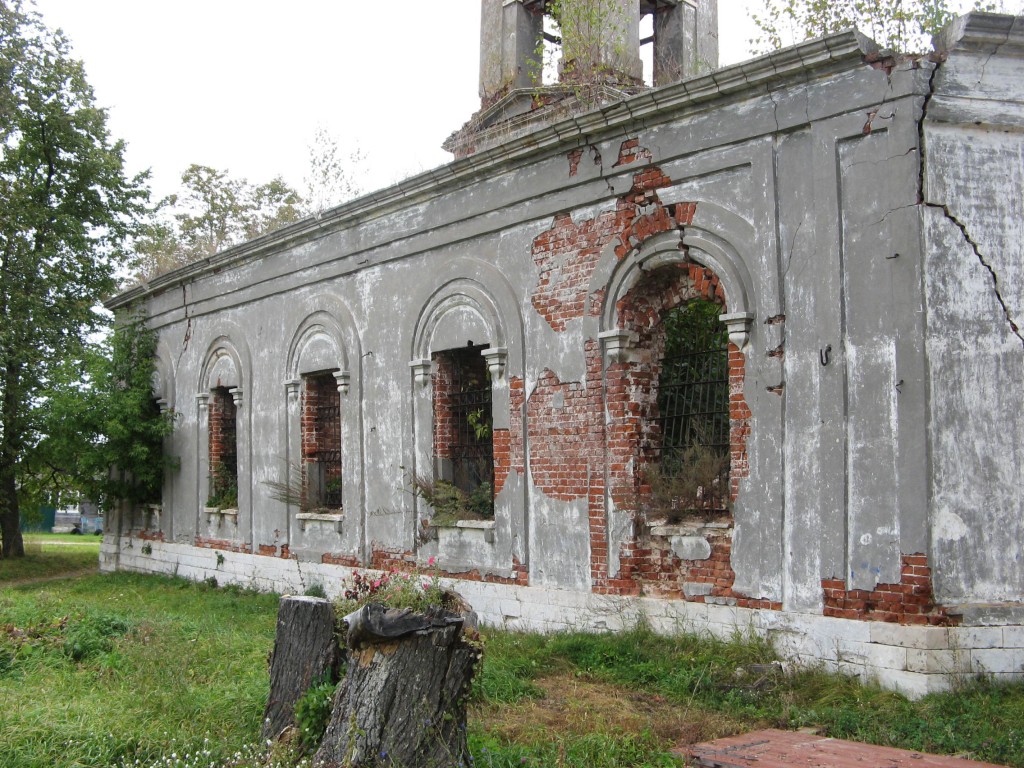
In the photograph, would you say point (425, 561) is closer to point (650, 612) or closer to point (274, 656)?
point (650, 612)

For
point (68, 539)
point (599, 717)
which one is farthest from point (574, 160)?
point (68, 539)

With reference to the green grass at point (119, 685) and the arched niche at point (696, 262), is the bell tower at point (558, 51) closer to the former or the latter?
the arched niche at point (696, 262)

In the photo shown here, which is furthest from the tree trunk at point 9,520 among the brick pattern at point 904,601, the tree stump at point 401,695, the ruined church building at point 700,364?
the brick pattern at point 904,601

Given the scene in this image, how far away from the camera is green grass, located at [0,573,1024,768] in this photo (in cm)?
598

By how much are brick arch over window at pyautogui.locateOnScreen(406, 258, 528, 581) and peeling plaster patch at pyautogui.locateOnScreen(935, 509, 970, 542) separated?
4.49m

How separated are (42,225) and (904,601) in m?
19.0

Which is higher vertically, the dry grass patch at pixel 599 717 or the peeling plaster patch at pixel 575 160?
the peeling plaster patch at pixel 575 160

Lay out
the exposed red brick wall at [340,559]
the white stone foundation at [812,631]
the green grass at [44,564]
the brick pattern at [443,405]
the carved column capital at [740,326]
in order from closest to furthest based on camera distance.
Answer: the white stone foundation at [812,631]
the carved column capital at [740,326]
the brick pattern at [443,405]
the exposed red brick wall at [340,559]
the green grass at [44,564]

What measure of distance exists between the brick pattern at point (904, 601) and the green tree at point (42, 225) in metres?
16.1

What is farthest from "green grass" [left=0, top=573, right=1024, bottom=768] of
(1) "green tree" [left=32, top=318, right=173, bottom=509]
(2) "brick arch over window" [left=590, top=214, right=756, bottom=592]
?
(1) "green tree" [left=32, top=318, right=173, bottom=509]

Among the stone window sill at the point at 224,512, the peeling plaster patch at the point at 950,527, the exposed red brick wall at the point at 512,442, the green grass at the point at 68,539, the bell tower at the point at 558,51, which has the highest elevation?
the bell tower at the point at 558,51

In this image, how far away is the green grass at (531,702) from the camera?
5.98 meters

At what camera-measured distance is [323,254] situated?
14.5m

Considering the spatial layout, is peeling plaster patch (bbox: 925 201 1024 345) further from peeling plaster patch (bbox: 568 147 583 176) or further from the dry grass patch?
peeling plaster patch (bbox: 568 147 583 176)
